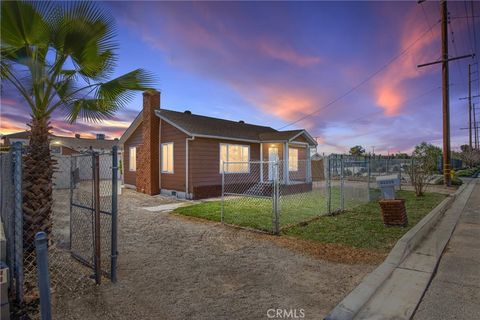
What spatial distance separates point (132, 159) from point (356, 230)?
15.2 metres

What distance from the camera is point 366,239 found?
623 centimetres

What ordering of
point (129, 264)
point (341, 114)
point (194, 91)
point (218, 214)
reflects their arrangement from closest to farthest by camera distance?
1. point (129, 264)
2. point (218, 214)
3. point (194, 91)
4. point (341, 114)

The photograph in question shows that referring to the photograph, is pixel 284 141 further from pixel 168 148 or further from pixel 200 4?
pixel 200 4

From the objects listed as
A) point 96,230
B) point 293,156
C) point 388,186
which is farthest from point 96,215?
point 293,156

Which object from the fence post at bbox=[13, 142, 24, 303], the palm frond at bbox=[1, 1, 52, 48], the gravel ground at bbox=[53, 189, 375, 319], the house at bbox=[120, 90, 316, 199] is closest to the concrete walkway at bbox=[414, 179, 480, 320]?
the gravel ground at bbox=[53, 189, 375, 319]

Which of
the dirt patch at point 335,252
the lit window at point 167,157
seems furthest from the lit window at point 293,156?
the dirt patch at point 335,252

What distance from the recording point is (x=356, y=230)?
704 cm

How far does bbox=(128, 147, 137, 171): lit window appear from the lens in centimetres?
1788

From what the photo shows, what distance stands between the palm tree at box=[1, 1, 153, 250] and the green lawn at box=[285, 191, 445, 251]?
17.3ft

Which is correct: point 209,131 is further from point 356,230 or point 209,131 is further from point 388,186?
point 356,230

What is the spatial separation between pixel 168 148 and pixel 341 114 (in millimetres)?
18996

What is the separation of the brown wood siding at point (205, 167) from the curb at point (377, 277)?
9229mm

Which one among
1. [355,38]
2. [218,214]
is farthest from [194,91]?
[218,214]

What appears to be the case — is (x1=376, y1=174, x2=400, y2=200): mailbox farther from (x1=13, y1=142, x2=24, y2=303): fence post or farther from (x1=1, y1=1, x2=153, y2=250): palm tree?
(x1=13, y1=142, x2=24, y2=303): fence post
